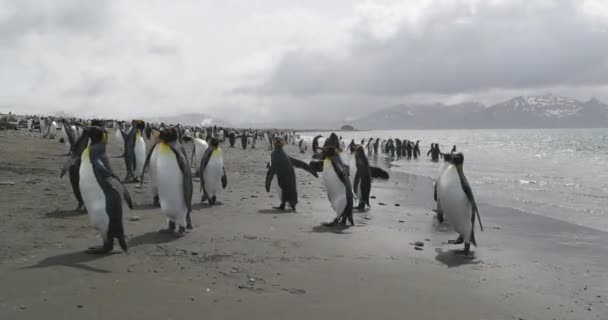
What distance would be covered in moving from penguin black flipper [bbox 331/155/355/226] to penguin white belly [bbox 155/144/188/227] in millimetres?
2756

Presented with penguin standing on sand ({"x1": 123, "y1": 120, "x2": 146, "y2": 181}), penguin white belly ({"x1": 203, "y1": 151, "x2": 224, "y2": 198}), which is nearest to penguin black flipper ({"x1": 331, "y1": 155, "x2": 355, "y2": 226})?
penguin white belly ({"x1": 203, "y1": 151, "x2": 224, "y2": 198})

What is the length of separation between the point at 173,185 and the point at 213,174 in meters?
2.83

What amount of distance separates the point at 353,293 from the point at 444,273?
152cm

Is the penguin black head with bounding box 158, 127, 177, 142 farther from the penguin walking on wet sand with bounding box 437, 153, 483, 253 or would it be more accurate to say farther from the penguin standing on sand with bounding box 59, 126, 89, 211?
the penguin walking on wet sand with bounding box 437, 153, 483, 253

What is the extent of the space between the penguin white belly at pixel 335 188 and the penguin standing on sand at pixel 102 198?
384cm

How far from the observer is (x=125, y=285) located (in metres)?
4.28

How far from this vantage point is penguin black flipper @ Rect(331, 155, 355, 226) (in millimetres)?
8328

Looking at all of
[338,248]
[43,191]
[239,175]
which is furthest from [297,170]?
[338,248]

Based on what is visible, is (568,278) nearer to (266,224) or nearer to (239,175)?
(266,224)

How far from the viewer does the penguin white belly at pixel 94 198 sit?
541 cm

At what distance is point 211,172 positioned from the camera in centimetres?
950

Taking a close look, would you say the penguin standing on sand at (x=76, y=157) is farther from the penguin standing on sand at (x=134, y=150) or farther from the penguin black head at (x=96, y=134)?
the penguin standing on sand at (x=134, y=150)

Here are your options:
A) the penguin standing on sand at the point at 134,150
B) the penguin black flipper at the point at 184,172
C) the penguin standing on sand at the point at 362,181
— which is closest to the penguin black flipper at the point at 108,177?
the penguin black flipper at the point at 184,172

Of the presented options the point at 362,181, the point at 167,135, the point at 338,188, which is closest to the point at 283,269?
the point at 167,135
